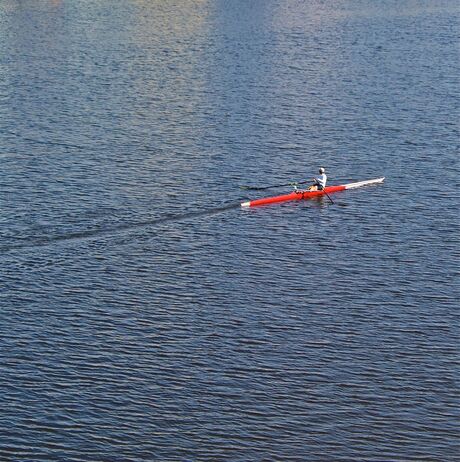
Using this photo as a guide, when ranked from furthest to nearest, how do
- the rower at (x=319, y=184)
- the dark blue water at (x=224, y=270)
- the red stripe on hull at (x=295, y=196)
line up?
1. the rower at (x=319, y=184)
2. the red stripe on hull at (x=295, y=196)
3. the dark blue water at (x=224, y=270)

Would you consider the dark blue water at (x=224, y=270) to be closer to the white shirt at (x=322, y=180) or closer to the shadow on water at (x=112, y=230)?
the shadow on water at (x=112, y=230)

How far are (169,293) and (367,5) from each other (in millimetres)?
149891

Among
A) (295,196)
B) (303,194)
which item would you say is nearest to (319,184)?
(303,194)

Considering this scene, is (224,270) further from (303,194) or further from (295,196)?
(303,194)

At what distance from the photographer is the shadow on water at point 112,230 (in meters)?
66.3

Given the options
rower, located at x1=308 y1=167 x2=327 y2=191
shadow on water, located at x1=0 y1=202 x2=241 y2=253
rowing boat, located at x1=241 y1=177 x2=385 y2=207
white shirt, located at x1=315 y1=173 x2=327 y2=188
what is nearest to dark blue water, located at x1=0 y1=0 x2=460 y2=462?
shadow on water, located at x1=0 y1=202 x2=241 y2=253

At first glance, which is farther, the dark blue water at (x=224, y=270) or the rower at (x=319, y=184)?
the rower at (x=319, y=184)

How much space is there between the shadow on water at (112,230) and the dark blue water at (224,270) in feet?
0.66

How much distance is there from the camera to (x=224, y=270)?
64750 mm

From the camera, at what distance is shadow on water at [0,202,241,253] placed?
66.3 m

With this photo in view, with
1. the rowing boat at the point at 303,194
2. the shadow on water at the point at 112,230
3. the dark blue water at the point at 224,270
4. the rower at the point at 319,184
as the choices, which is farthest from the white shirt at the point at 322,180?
the shadow on water at the point at 112,230

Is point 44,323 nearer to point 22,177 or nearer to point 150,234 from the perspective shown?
point 150,234

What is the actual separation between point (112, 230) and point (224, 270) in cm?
964

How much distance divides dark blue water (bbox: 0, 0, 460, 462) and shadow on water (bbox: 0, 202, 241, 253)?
0.20m
